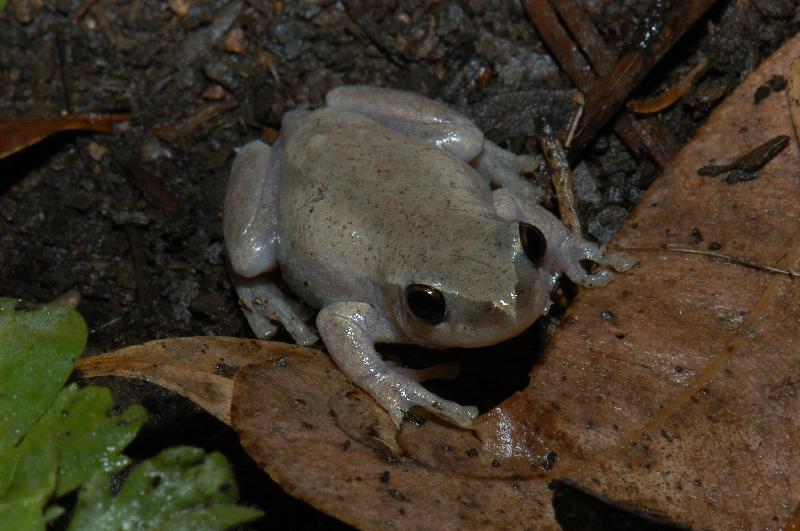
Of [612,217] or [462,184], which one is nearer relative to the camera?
[462,184]

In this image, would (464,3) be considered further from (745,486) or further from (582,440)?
(745,486)

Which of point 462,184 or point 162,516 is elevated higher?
point 462,184

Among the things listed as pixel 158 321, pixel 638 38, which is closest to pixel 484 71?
pixel 638 38

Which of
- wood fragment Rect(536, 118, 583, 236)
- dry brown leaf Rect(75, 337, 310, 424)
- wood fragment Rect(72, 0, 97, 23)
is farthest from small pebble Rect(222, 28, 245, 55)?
dry brown leaf Rect(75, 337, 310, 424)

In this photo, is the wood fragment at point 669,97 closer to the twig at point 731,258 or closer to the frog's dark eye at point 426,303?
the twig at point 731,258

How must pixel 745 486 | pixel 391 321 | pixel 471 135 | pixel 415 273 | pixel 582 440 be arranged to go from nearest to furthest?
pixel 745 486 → pixel 582 440 → pixel 415 273 → pixel 391 321 → pixel 471 135
